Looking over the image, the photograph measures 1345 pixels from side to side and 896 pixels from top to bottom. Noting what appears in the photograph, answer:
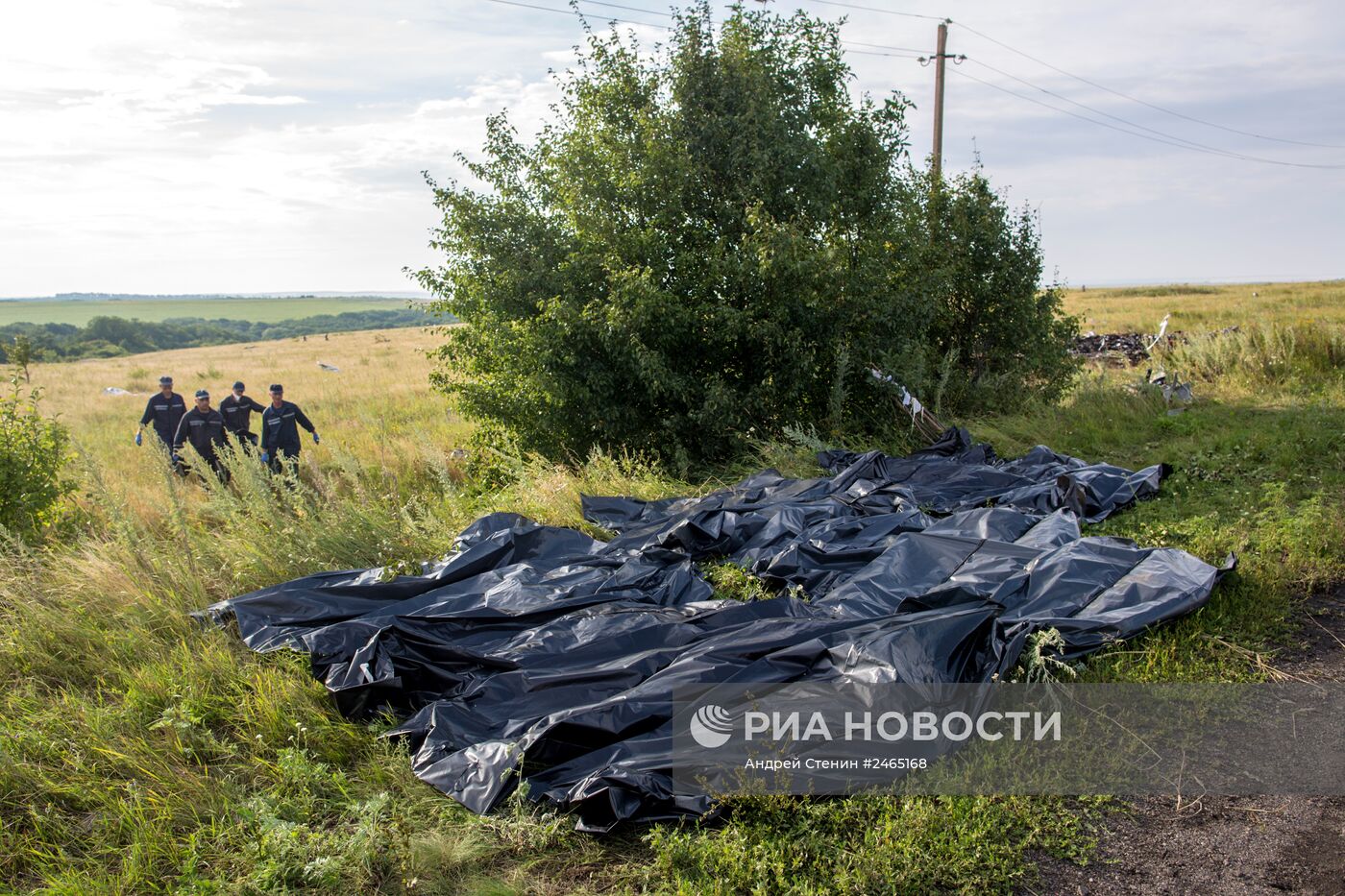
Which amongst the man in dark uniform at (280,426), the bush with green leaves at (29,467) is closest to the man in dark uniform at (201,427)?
the man in dark uniform at (280,426)

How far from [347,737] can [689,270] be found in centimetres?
627

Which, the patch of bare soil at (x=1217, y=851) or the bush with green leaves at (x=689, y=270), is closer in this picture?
the patch of bare soil at (x=1217, y=851)

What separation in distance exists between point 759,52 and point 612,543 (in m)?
6.73

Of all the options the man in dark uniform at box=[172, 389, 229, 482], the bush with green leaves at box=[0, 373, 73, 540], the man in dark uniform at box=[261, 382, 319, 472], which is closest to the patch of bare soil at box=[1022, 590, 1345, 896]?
the bush with green leaves at box=[0, 373, 73, 540]

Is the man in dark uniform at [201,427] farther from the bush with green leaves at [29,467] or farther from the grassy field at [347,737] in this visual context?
the grassy field at [347,737]

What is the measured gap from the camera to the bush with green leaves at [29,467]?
24.2ft

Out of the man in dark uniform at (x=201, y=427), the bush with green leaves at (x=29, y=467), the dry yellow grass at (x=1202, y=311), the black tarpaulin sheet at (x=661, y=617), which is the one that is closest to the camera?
the black tarpaulin sheet at (x=661, y=617)

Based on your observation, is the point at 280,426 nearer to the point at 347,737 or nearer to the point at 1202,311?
the point at 347,737

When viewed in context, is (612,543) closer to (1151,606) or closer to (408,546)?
(408,546)

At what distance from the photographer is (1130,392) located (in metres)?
10.2

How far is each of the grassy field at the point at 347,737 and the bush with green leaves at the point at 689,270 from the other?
1.33 metres

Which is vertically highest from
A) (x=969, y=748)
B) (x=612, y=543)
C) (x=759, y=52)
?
(x=759, y=52)

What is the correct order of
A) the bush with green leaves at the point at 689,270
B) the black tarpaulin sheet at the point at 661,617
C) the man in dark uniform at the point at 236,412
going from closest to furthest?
the black tarpaulin sheet at the point at 661,617
the bush with green leaves at the point at 689,270
the man in dark uniform at the point at 236,412

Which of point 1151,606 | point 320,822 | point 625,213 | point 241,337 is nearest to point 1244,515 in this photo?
point 1151,606
